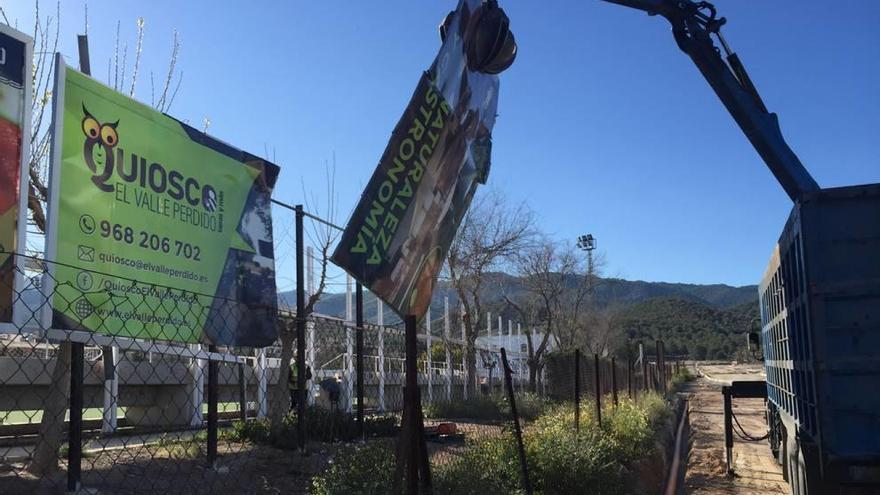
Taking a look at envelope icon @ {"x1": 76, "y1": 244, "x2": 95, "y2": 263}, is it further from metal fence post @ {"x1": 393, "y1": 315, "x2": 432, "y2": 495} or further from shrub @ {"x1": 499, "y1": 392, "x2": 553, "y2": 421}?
shrub @ {"x1": 499, "y1": 392, "x2": 553, "y2": 421}

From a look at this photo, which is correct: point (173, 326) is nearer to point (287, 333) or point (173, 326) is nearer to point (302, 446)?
point (302, 446)

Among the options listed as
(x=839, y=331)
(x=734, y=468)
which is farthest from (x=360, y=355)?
(x=734, y=468)

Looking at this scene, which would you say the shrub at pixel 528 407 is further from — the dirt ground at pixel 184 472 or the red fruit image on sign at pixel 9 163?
the red fruit image on sign at pixel 9 163

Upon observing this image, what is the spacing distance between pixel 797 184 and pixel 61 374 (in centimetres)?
934

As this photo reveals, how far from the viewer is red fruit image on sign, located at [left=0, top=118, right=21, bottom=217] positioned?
17.8ft

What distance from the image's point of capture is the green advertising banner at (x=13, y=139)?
17.6ft

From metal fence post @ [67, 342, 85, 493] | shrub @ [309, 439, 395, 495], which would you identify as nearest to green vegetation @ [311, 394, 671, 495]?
shrub @ [309, 439, 395, 495]

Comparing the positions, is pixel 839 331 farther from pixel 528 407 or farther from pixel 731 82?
pixel 528 407

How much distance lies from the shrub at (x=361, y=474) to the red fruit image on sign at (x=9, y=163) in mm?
3065

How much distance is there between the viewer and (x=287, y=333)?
956 cm

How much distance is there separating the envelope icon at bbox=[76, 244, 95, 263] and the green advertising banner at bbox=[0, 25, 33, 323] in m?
0.38

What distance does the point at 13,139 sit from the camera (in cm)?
553

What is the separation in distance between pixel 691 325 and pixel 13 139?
133m

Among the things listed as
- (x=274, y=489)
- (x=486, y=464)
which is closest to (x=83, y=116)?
(x=274, y=489)
